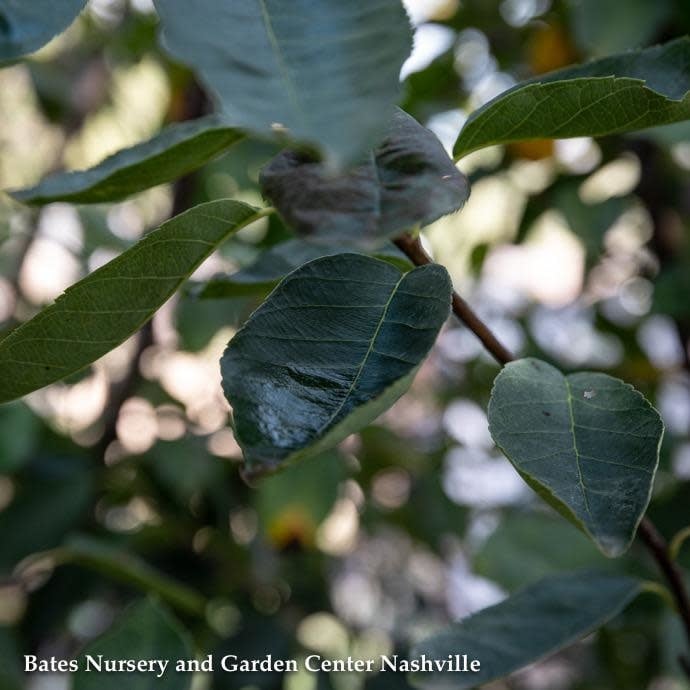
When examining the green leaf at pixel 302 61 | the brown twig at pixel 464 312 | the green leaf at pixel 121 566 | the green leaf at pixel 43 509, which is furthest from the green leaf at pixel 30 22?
the green leaf at pixel 43 509

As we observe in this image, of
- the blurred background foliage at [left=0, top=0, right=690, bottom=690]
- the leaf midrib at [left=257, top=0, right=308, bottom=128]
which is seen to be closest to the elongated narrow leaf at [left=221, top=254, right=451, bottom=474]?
the leaf midrib at [left=257, top=0, right=308, bottom=128]

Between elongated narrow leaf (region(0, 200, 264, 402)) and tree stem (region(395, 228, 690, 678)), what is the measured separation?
0.27 feet

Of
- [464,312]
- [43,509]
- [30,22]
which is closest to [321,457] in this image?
[43,509]

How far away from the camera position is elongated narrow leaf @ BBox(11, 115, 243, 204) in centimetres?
41

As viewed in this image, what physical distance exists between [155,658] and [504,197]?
3.19ft

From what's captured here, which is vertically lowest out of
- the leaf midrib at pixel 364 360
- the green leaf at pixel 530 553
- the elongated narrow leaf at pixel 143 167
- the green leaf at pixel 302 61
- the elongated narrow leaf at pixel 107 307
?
the green leaf at pixel 530 553

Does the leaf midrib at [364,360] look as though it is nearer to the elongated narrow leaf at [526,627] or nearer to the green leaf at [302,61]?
the green leaf at [302,61]

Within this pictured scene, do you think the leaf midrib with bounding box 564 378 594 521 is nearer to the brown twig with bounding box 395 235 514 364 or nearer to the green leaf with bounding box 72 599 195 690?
the brown twig with bounding box 395 235 514 364

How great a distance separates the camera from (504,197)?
53.9 inches

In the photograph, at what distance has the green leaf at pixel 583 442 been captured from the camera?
34 cm

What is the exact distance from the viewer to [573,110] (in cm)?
41

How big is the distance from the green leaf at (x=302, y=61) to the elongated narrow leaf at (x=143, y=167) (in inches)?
2.8

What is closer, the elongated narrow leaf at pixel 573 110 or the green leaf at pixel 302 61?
the green leaf at pixel 302 61

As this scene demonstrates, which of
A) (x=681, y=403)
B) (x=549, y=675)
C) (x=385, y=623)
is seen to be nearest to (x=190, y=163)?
(x=681, y=403)
